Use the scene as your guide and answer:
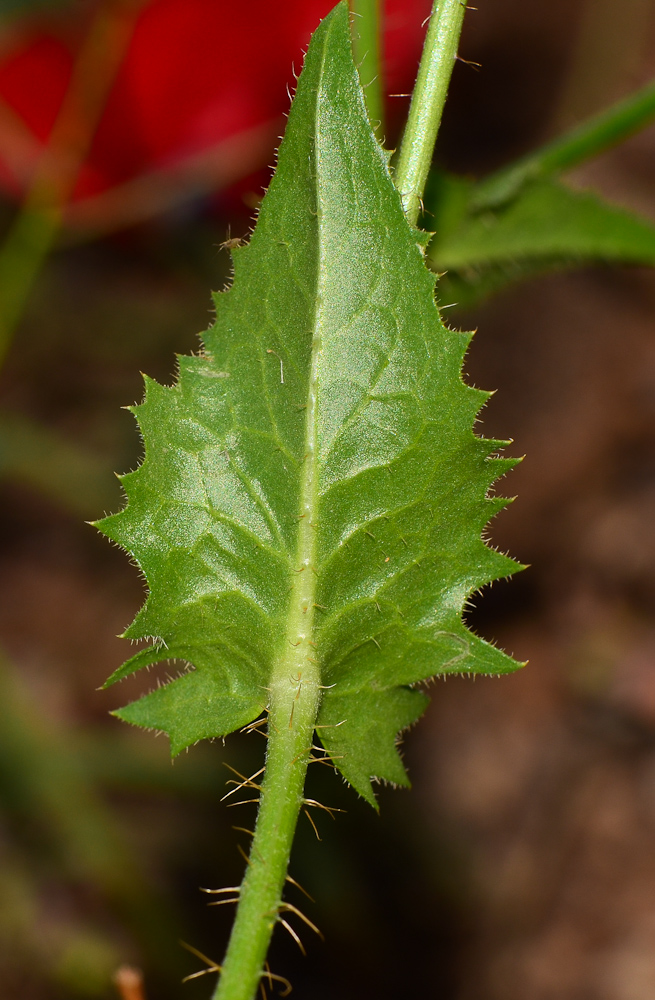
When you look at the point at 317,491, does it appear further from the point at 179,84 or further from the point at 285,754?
the point at 179,84

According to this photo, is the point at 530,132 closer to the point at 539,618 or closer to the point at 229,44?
the point at 229,44

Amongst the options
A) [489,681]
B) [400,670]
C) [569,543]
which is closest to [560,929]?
[489,681]

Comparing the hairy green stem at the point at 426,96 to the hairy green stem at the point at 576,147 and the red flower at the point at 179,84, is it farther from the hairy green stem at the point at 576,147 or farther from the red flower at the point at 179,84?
the red flower at the point at 179,84

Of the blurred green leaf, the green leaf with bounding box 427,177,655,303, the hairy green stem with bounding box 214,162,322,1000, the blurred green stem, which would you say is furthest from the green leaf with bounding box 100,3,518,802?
the blurred green leaf

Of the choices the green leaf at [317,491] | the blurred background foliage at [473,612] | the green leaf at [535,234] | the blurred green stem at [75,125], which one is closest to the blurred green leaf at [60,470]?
the blurred background foliage at [473,612]

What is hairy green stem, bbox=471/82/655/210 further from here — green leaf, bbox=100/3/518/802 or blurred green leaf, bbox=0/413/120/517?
blurred green leaf, bbox=0/413/120/517

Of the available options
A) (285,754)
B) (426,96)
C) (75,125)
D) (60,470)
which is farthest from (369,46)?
(60,470)

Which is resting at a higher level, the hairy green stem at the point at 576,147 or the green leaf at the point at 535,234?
the hairy green stem at the point at 576,147

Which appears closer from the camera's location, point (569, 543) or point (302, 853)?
point (302, 853)
